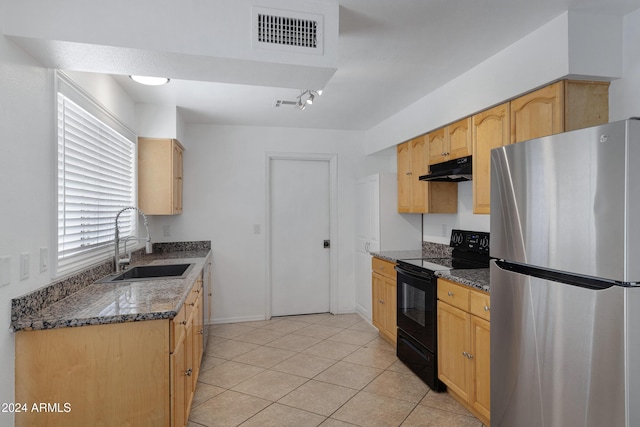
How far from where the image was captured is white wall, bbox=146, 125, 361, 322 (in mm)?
4211

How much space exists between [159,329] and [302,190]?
121 inches

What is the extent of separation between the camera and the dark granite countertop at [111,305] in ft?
5.22

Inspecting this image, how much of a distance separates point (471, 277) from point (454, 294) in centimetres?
17

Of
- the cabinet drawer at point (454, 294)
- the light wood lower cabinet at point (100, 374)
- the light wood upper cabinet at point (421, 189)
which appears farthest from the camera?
the light wood upper cabinet at point (421, 189)

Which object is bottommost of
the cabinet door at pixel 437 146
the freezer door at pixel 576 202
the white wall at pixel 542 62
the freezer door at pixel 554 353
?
the freezer door at pixel 554 353

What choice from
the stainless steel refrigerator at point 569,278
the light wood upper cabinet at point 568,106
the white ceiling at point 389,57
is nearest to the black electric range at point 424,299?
the stainless steel refrigerator at point 569,278

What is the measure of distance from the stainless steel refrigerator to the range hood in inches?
→ 34.3

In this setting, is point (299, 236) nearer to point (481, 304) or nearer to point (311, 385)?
point (311, 385)

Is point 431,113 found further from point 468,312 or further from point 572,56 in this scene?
point 468,312

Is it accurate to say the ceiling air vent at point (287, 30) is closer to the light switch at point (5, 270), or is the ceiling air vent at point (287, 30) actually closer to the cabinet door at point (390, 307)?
the light switch at point (5, 270)

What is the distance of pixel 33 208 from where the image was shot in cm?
171

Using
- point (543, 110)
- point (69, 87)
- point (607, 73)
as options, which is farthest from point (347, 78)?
point (69, 87)

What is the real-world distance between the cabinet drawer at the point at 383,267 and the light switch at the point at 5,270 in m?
2.78

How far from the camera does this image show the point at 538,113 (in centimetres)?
210
